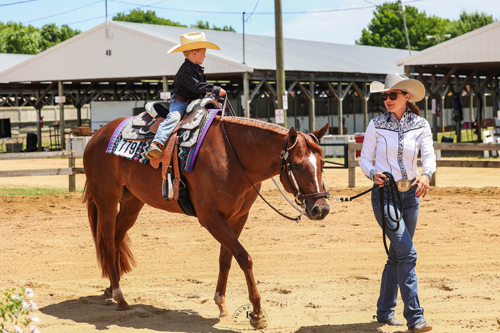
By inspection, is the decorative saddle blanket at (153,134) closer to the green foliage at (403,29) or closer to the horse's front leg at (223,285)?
the horse's front leg at (223,285)

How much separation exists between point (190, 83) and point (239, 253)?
1615 millimetres

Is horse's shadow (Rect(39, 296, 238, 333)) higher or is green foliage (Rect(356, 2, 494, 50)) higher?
green foliage (Rect(356, 2, 494, 50))

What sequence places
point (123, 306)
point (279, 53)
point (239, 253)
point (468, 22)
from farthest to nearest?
point (468, 22) < point (279, 53) < point (123, 306) < point (239, 253)

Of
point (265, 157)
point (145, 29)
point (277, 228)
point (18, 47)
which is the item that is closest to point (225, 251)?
point (265, 157)

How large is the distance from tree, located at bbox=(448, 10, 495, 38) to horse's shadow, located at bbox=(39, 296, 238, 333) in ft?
307

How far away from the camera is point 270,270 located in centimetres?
630

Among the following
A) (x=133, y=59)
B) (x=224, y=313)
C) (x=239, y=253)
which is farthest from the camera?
(x=133, y=59)

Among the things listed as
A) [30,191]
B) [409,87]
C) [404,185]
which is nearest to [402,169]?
[404,185]

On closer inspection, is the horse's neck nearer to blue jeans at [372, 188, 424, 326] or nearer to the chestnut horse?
the chestnut horse

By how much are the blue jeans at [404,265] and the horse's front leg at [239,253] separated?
966 mm

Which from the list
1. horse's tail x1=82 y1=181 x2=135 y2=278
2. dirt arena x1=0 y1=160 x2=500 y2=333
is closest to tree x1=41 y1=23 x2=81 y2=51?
dirt arena x1=0 y1=160 x2=500 y2=333

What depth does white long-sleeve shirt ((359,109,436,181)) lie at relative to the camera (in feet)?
13.9

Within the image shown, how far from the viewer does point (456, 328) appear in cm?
436

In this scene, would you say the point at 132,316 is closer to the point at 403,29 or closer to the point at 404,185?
the point at 404,185
